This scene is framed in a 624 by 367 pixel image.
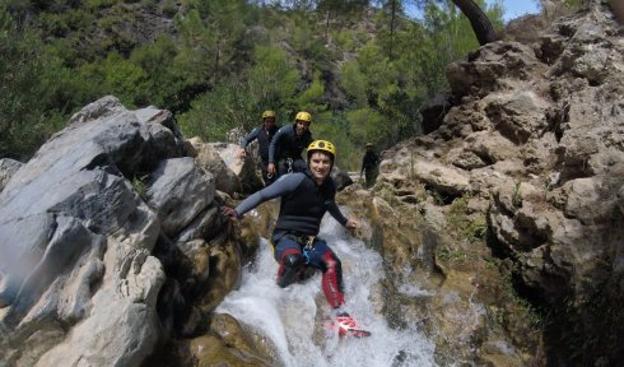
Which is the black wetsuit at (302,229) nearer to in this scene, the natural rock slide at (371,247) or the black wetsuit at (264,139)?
the natural rock slide at (371,247)

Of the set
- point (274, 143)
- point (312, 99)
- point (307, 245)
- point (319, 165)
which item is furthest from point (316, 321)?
point (312, 99)

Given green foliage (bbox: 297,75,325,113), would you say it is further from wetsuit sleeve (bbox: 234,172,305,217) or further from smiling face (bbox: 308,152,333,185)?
wetsuit sleeve (bbox: 234,172,305,217)

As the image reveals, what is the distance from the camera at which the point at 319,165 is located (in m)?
5.96

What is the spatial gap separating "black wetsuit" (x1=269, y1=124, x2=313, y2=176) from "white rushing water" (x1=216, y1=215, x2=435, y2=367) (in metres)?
2.30

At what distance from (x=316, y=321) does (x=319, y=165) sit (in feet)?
5.60

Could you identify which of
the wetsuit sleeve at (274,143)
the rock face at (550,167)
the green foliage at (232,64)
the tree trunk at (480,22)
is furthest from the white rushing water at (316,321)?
the green foliage at (232,64)

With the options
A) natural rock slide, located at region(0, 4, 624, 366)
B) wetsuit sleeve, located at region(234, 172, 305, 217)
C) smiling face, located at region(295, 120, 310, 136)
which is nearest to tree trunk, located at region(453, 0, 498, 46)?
natural rock slide, located at region(0, 4, 624, 366)

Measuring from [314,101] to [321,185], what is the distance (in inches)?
1548

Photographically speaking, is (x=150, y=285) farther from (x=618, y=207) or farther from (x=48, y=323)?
(x=618, y=207)

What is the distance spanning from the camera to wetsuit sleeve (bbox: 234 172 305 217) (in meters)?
5.55

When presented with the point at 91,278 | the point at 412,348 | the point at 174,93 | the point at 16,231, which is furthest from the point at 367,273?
the point at 174,93

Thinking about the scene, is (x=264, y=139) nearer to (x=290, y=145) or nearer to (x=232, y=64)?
(x=290, y=145)

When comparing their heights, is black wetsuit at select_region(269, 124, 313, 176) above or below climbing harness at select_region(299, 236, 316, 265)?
above

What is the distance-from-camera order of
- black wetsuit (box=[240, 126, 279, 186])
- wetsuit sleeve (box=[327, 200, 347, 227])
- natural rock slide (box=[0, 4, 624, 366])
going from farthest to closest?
black wetsuit (box=[240, 126, 279, 186]), wetsuit sleeve (box=[327, 200, 347, 227]), natural rock slide (box=[0, 4, 624, 366])
